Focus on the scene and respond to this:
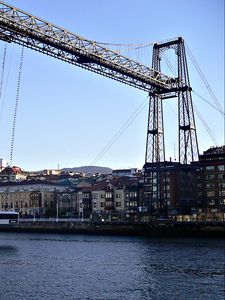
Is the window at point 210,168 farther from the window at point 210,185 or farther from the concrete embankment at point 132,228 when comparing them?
the concrete embankment at point 132,228

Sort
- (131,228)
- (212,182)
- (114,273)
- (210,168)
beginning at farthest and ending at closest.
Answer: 1. (210,168)
2. (212,182)
3. (131,228)
4. (114,273)

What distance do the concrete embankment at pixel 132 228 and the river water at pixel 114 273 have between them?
15.7m

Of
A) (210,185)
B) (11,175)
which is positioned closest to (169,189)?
(210,185)

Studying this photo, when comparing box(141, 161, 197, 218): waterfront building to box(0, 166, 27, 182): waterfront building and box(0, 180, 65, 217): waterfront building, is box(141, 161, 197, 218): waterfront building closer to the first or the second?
box(0, 180, 65, 217): waterfront building

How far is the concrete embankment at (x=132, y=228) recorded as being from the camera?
5672 centimetres

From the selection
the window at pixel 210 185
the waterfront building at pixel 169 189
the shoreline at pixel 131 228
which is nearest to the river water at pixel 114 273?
the shoreline at pixel 131 228

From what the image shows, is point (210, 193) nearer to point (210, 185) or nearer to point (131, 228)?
point (210, 185)

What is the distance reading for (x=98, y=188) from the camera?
283 feet

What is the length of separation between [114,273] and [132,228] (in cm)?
3496

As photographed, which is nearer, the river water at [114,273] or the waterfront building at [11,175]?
the river water at [114,273]

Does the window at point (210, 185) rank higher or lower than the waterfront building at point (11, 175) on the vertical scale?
lower

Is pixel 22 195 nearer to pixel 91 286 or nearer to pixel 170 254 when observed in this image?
pixel 170 254

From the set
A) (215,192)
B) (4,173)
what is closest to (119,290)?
(215,192)

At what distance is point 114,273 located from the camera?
1102 inches
